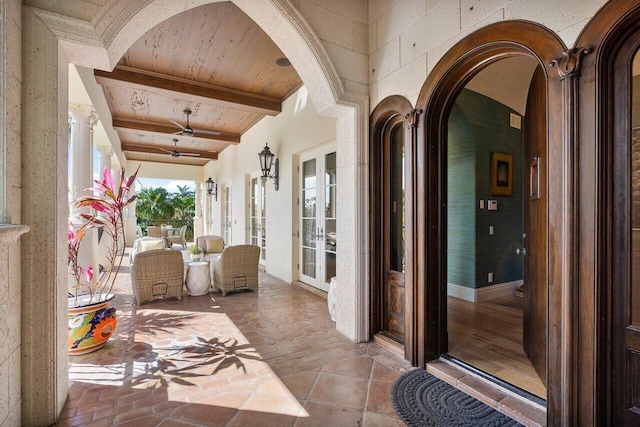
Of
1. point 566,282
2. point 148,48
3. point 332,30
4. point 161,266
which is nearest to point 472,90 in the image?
point 332,30

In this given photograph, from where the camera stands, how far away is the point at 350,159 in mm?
3193

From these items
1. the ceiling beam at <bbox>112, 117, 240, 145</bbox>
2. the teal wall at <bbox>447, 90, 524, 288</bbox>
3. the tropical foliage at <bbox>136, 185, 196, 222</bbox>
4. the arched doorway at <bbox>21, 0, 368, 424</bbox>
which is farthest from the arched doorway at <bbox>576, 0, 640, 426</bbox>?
the tropical foliage at <bbox>136, 185, 196, 222</bbox>

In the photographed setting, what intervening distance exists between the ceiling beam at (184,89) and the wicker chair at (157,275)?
8.44 ft

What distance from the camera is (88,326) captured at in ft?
9.18

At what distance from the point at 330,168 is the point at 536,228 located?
3021 millimetres

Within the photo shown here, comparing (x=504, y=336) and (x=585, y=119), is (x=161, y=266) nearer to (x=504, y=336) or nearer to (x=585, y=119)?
(x=504, y=336)

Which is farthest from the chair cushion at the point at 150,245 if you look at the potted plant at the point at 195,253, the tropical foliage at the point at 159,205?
the tropical foliage at the point at 159,205

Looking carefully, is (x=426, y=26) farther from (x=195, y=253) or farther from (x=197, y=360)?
(x=195, y=253)

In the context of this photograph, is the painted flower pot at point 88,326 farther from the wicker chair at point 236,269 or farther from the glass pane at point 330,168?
the glass pane at point 330,168

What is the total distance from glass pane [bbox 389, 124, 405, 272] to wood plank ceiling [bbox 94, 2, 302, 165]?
2133 millimetres

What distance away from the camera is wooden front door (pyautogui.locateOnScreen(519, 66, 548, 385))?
2.31 m

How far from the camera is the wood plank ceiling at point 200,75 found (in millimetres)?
3666

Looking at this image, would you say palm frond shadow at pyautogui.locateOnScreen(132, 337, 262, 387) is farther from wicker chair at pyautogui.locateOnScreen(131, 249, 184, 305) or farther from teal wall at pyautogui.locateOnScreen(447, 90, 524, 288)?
teal wall at pyautogui.locateOnScreen(447, 90, 524, 288)

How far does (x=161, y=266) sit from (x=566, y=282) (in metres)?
4.46
